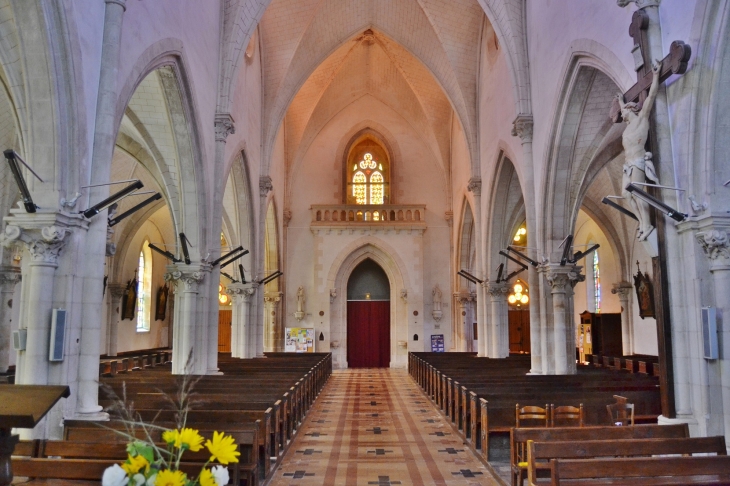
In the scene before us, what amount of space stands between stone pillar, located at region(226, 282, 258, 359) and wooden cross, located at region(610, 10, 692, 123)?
44.4ft

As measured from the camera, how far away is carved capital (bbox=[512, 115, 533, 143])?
15.0 metres

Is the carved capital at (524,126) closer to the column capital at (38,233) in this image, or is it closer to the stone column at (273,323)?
the column capital at (38,233)

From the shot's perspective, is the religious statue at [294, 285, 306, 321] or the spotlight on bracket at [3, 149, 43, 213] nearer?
the spotlight on bracket at [3, 149, 43, 213]

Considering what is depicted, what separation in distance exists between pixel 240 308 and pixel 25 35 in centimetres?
1319

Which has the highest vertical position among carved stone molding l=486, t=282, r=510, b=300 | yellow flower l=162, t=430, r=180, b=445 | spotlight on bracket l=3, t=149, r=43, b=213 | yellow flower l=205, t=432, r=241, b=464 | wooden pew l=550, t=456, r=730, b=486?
spotlight on bracket l=3, t=149, r=43, b=213

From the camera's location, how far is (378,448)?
384 inches

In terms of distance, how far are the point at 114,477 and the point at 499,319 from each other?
17.9m

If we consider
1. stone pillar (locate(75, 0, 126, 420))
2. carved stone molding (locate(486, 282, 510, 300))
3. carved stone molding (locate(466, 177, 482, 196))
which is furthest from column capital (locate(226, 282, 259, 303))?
stone pillar (locate(75, 0, 126, 420))

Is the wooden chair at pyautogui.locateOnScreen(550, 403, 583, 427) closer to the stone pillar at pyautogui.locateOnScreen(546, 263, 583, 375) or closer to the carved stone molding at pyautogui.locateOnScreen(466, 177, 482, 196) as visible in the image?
the stone pillar at pyautogui.locateOnScreen(546, 263, 583, 375)

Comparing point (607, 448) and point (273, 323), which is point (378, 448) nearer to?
point (607, 448)

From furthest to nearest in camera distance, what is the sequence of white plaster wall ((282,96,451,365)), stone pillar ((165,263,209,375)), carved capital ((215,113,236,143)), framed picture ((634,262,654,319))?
white plaster wall ((282,96,451,365)), framed picture ((634,262,654,319)), carved capital ((215,113,236,143)), stone pillar ((165,263,209,375))

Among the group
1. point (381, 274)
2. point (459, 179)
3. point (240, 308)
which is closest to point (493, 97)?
point (459, 179)

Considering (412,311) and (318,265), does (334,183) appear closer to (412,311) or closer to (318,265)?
(318,265)

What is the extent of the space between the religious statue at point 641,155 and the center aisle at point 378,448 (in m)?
3.92
